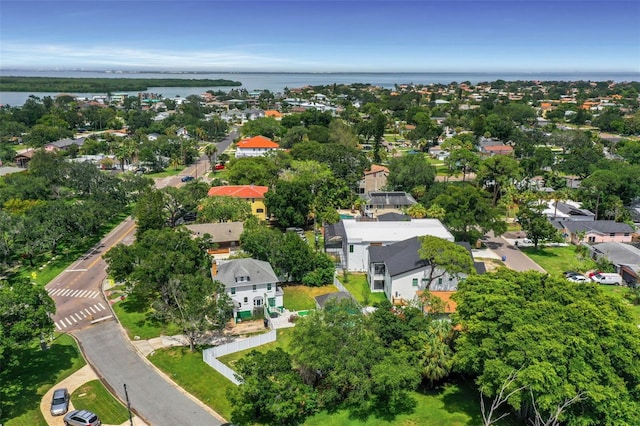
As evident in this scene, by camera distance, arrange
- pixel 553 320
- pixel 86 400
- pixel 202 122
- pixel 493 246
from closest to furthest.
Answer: pixel 553 320, pixel 86 400, pixel 493 246, pixel 202 122

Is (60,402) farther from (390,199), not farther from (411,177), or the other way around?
(411,177)

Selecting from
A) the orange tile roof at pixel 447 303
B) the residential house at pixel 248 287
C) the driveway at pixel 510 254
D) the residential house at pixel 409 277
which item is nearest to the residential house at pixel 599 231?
the driveway at pixel 510 254

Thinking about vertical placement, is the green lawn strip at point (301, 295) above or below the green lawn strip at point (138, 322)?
below

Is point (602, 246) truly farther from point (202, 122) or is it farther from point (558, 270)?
point (202, 122)

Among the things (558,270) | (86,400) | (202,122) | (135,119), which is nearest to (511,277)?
(558,270)

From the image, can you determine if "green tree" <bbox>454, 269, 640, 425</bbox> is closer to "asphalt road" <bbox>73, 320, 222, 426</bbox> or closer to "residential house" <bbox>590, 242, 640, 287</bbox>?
"asphalt road" <bbox>73, 320, 222, 426</bbox>

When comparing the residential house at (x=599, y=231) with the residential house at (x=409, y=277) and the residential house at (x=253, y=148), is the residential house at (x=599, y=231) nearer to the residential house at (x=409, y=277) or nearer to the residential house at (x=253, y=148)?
the residential house at (x=409, y=277)

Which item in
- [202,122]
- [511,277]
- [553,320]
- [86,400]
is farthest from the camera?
[202,122]
